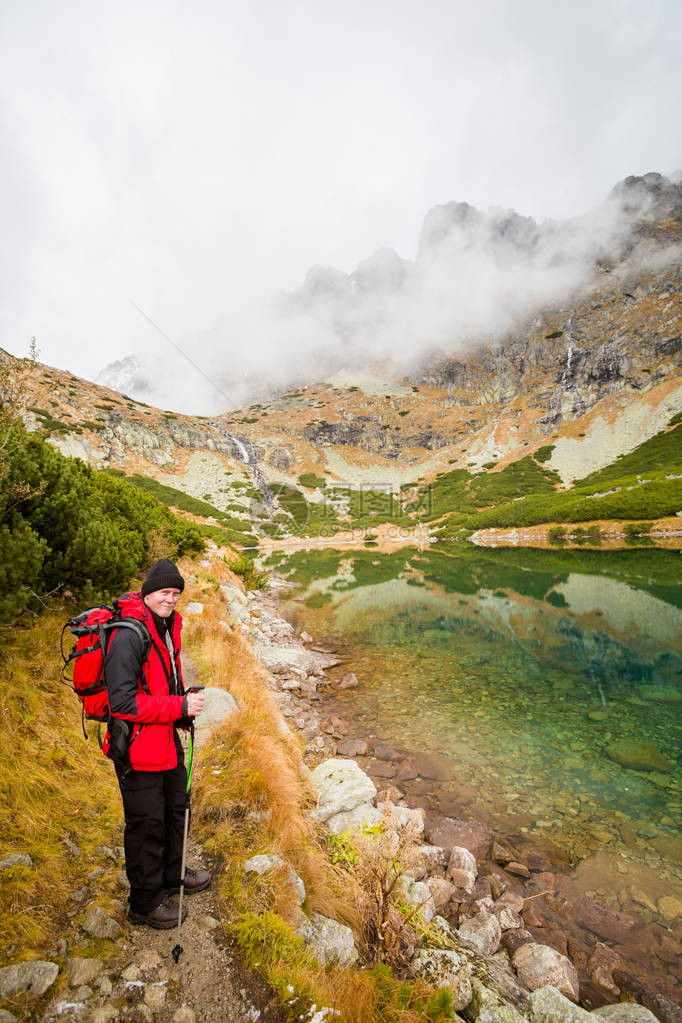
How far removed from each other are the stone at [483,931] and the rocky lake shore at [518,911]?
12mm

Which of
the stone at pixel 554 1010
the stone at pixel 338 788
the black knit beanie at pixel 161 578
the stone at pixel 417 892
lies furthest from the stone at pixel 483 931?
the black knit beanie at pixel 161 578

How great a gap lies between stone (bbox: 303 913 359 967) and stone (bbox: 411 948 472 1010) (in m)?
0.56

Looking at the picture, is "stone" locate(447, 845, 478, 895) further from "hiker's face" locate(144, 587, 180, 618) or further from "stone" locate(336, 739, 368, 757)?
"hiker's face" locate(144, 587, 180, 618)

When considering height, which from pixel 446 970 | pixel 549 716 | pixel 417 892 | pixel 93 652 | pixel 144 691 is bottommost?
pixel 549 716

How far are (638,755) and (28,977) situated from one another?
35.6 ft

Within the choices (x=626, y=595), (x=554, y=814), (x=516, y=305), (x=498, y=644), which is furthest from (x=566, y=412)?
(x=554, y=814)

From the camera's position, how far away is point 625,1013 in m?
4.06

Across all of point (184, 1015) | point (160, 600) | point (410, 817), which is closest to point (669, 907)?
point (410, 817)

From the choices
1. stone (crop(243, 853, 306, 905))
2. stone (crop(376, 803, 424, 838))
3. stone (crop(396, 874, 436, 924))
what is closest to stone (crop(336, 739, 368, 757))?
stone (crop(376, 803, 424, 838))

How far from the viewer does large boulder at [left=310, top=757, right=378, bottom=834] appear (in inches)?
245

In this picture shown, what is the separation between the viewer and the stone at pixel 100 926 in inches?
122

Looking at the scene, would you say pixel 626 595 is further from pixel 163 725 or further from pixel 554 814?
pixel 163 725

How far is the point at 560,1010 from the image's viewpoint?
3.75 metres

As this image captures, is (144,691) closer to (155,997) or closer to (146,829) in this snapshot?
(146,829)
